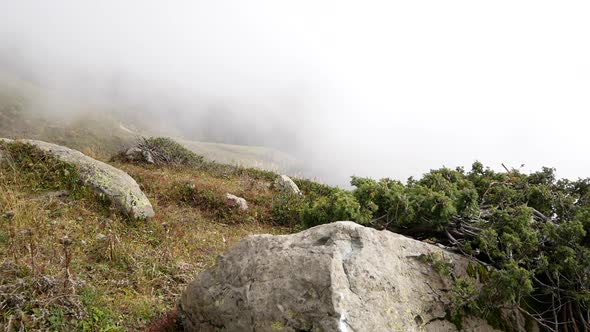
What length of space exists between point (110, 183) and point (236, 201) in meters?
4.71

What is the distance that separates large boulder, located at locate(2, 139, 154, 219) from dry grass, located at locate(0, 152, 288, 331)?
35cm

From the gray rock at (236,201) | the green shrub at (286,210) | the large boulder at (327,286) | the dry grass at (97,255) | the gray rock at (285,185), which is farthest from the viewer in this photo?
the gray rock at (285,185)

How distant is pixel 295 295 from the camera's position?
471cm

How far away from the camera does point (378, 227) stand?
269 inches

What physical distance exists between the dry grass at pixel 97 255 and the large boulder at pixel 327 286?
175cm

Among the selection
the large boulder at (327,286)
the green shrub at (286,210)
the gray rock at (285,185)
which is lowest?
the gray rock at (285,185)

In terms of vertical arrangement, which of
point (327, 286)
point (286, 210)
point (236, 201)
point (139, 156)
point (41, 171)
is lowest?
point (139, 156)

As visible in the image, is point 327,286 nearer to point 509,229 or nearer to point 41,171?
point 509,229

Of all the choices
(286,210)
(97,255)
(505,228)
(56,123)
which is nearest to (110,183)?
(97,255)

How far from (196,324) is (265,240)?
1611 mm

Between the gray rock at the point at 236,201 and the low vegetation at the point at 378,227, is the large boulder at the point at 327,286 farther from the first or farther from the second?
the gray rock at the point at 236,201

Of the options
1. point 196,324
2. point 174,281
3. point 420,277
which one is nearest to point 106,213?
point 174,281

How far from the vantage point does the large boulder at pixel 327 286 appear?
4523 millimetres

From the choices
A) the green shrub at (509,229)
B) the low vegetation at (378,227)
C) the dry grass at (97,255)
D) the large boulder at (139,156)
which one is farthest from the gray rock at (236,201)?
the green shrub at (509,229)
